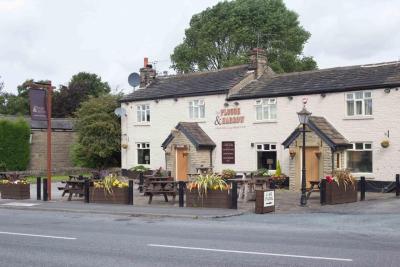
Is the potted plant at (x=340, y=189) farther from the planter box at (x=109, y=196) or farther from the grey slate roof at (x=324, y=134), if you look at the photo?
the planter box at (x=109, y=196)

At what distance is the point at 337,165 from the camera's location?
1075 inches

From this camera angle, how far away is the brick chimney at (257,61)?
33.6m

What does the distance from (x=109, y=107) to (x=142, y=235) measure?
28.8 metres

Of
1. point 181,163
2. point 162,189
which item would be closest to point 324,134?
point 162,189

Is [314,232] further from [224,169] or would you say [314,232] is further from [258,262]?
[224,169]

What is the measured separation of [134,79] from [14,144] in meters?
9.82

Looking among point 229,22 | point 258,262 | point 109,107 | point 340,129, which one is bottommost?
point 258,262

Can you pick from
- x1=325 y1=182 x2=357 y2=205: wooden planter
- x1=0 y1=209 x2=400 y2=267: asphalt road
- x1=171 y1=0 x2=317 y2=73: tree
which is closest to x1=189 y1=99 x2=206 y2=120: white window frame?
x1=325 y1=182 x2=357 y2=205: wooden planter

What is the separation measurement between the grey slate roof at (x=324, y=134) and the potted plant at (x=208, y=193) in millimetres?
8534

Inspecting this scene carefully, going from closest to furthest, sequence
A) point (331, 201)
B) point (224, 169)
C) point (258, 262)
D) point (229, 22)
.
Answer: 1. point (258, 262)
2. point (331, 201)
3. point (224, 169)
4. point (229, 22)

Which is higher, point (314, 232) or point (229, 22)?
point (229, 22)

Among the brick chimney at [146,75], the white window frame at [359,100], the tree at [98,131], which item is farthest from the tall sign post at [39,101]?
the tree at [98,131]

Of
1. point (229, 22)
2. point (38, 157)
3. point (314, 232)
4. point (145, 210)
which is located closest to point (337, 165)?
point (145, 210)

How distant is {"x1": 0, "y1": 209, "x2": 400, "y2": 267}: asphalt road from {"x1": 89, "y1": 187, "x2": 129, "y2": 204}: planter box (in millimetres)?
3560
